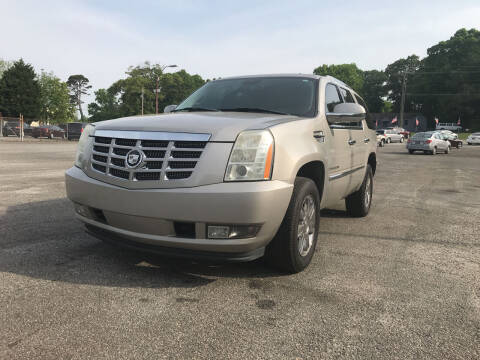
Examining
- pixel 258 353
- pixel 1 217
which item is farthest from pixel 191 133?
pixel 1 217

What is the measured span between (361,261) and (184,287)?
1741 mm

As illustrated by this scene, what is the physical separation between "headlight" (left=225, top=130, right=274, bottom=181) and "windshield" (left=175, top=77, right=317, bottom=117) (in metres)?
1.10

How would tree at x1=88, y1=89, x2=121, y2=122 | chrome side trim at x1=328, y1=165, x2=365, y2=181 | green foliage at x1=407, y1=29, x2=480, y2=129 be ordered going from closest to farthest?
1. chrome side trim at x1=328, y1=165, x2=365, y2=181
2. green foliage at x1=407, y1=29, x2=480, y2=129
3. tree at x1=88, y1=89, x2=121, y2=122

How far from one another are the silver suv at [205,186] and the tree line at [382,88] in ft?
193

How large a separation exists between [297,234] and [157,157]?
127cm

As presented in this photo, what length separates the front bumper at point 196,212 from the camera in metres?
2.74

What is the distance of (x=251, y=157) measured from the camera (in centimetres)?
285

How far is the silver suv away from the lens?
2779 mm

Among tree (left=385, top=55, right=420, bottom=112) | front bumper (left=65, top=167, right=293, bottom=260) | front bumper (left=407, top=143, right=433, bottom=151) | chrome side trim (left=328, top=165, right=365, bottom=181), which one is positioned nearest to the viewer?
front bumper (left=65, top=167, right=293, bottom=260)

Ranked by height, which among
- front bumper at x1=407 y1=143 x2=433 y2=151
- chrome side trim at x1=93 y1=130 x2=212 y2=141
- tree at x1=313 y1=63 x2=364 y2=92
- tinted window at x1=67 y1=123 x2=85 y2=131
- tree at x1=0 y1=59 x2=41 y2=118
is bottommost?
front bumper at x1=407 y1=143 x2=433 y2=151

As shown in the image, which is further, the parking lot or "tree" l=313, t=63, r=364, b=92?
"tree" l=313, t=63, r=364, b=92

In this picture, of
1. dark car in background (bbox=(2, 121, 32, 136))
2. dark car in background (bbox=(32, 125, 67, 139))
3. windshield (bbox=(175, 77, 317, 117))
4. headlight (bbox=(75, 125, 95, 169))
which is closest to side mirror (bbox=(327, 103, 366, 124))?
windshield (bbox=(175, 77, 317, 117))

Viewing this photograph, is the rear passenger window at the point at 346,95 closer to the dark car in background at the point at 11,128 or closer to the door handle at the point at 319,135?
the door handle at the point at 319,135

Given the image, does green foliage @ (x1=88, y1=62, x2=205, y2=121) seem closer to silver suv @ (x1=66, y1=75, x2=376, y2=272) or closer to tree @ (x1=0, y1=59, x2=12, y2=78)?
tree @ (x1=0, y1=59, x2=12, y2=78)
